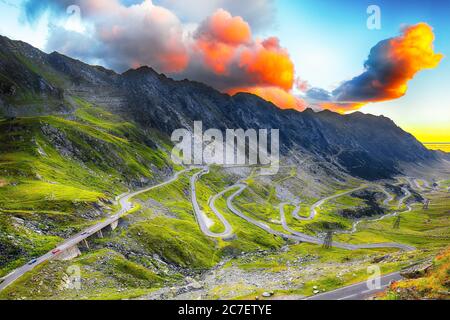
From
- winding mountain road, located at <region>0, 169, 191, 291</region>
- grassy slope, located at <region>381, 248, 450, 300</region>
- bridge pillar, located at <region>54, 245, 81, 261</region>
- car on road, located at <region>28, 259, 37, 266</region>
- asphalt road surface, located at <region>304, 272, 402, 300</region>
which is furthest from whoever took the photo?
bridge pillar, located at <region>54, 245, 81, 261</region>

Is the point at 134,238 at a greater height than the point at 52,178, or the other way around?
the point at 52,178

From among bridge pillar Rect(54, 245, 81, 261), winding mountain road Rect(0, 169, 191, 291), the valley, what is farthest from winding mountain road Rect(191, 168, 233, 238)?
bridge pillar Rect(54, 245, 81, 261)

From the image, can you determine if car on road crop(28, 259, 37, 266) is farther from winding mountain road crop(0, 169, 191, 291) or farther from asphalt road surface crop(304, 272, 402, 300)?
asphalt road surface crop(304, 272, 402, 300)

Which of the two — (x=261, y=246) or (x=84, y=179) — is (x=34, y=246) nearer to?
(x=84, y=179)

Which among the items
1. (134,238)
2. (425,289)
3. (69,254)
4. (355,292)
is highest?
(425,289)

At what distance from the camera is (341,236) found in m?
166

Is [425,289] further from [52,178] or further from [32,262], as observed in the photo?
[52,178]

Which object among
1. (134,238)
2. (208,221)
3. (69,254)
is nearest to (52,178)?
(134,238)

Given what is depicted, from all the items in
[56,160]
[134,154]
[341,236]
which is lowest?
[341,236]

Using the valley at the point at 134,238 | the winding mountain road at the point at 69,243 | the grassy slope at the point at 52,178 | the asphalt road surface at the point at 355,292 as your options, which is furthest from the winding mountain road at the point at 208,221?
the asphalt road surface at the point at 355,292

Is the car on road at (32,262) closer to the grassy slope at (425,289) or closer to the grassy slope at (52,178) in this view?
the grassy slope at (52,178)

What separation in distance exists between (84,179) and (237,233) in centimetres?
6430
